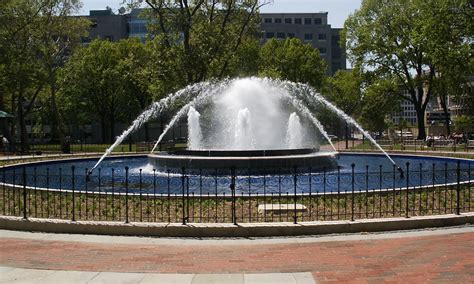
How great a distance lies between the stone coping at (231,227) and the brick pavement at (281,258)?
637 mm

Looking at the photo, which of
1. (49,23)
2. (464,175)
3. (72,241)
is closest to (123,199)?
(72,241)

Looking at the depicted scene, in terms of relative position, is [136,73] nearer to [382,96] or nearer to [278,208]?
[382,96]

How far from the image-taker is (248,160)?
20.1m

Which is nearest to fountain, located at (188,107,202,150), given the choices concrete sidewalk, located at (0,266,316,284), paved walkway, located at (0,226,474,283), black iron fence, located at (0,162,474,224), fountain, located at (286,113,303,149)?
fountain, located at (286,113,303,149)

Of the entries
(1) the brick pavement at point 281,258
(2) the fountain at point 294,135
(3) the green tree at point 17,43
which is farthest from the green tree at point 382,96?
(1) the brick pavement at point 281,258

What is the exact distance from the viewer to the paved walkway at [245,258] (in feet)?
25.2

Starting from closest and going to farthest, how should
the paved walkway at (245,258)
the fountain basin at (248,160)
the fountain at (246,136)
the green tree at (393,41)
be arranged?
the paved walkway at (245,258), the fountain basin at (248,160), the fountain at (246,136), the green tree at (393,41)

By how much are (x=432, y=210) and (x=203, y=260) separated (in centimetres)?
615

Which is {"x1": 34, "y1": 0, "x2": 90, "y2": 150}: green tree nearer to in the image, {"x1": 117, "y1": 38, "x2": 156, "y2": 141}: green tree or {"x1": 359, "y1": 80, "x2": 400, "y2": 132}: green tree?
{"x1": 117, "y1": 38, "x2": 156, "y2": 141}: green tree

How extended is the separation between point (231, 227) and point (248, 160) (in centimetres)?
964

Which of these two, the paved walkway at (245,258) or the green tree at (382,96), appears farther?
the green tree at (382,96)

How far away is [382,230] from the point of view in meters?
10.9

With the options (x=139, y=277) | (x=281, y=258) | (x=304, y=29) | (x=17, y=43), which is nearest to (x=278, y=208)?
(x=281, y=258)

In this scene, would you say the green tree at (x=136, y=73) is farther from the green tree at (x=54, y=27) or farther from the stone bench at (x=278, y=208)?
the stone bench at (x=278, y=208)
